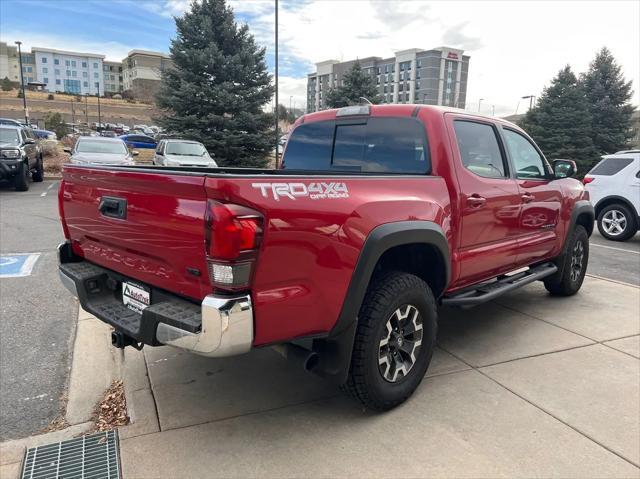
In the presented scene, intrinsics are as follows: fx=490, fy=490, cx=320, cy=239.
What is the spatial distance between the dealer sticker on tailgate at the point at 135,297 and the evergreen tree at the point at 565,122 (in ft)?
89.7

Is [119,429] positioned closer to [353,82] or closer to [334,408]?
[334,408]

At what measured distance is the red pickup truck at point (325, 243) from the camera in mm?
2271

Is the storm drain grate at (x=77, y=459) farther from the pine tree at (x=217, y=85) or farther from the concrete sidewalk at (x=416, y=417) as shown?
the pine tree at (x=217, y=85)

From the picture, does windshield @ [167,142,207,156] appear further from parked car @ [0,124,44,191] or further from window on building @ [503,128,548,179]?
window on building @ [503,128,548,179]

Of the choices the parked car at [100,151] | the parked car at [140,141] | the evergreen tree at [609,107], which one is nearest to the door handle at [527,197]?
the parked car at [100,151]

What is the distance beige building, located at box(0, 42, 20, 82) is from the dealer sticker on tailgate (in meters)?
143

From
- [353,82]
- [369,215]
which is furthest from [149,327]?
[353,82]

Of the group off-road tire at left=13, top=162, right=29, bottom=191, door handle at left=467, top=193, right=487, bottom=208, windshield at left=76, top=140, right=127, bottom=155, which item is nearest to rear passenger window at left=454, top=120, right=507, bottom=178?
door handle at left=467, top=193, right=487, bottom=208

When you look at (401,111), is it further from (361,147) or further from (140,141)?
(140,141)

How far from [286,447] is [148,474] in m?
0.73

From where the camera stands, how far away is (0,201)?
41.2ft

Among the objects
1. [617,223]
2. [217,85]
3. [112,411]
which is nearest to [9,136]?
[217,85]

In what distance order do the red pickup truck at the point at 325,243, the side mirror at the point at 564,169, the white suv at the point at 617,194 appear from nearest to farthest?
1. the red pickup truck at the point at 325,243
2. the side mirror at the point at 564,169
3. the white suv at the point at 617,194

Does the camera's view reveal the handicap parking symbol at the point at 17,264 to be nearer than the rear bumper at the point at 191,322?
No
